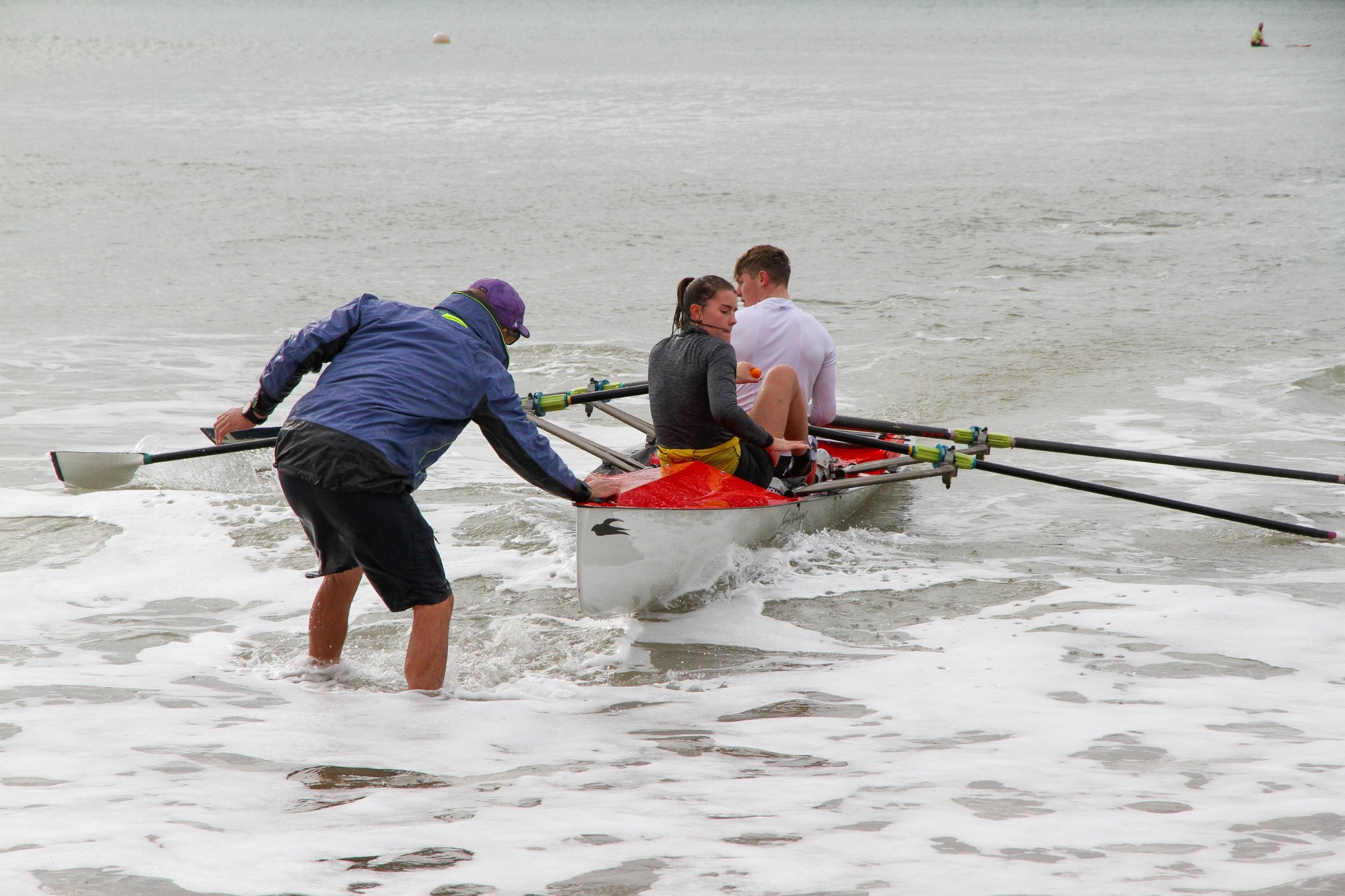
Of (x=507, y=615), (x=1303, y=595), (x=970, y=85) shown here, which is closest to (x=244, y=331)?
(x=507, y=615)

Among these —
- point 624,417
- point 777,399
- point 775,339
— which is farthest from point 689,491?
point 624,417

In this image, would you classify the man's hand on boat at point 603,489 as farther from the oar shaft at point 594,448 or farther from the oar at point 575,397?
the oar at point 575,397

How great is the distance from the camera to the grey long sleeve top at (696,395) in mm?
5465

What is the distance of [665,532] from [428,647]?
1.37 m

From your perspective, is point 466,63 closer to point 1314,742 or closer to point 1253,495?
point 1253,495

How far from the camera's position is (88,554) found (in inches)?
257

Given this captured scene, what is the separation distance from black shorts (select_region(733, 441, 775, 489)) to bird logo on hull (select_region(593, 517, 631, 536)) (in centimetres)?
93

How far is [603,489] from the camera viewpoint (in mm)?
5387

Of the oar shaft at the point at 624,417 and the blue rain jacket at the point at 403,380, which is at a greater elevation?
the blue rain jacket at the point at 403,380

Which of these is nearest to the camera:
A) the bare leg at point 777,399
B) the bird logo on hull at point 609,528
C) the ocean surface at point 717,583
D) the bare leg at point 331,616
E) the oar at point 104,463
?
the ocean surface at point 717,583

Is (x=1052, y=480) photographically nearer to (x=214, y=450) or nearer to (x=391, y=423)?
(x=391, y=423)

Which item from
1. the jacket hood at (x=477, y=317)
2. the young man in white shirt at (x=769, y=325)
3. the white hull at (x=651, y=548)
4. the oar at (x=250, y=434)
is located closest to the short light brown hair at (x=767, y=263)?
the young man in white shirt at (x=769, y=325)

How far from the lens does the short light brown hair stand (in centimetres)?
636

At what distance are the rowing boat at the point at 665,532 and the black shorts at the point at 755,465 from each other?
0.08 m
